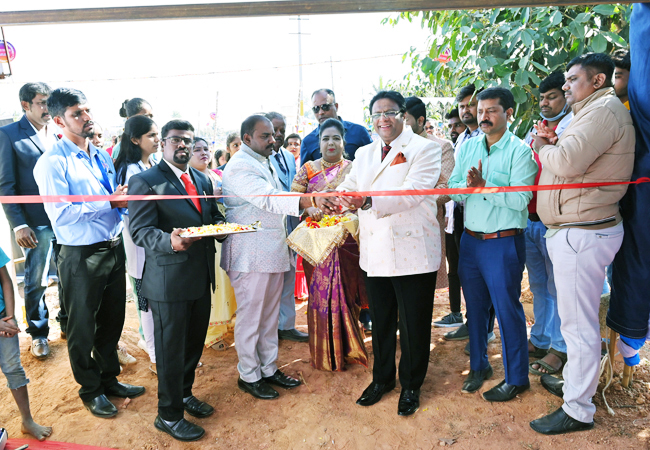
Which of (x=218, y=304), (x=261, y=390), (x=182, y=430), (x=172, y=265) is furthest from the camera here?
(x=218, y=304)

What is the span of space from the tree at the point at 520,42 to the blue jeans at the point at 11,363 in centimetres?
380

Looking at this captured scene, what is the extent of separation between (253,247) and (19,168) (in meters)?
2.44

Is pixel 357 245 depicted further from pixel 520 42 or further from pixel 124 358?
pixel 124 358

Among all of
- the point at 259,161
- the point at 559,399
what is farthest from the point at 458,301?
the point at 259,161

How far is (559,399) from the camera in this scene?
10.8 ft

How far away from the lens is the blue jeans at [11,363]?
9.51 ft

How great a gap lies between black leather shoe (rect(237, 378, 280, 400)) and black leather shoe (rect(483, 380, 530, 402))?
159cm

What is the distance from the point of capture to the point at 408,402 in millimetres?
3301

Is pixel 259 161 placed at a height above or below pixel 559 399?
above

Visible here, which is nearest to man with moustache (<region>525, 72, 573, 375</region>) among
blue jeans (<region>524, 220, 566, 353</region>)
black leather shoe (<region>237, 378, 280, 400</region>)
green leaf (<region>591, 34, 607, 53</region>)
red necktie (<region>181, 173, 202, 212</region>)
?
blue jeans (<region>524, 220, 566, 353</region>)

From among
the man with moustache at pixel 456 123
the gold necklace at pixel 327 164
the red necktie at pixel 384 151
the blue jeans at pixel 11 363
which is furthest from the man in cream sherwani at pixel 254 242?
the man with moustache at pixel 456 123

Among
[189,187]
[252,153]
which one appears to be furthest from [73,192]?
[252,153]

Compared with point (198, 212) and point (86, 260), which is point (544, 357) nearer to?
point (198, 212)

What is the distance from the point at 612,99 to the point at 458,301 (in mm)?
2664
